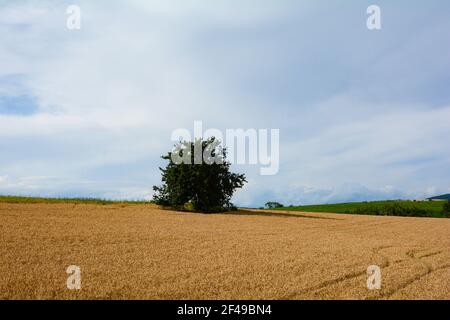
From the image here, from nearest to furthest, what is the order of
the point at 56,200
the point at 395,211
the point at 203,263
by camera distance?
the point at 203,263 < the point at 56,200 < the point at 395,211

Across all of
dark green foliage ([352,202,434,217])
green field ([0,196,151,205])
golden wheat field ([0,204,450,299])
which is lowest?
dark green foliage ([352,202,434,217])

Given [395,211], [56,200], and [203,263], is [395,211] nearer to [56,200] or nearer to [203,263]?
[56,200]

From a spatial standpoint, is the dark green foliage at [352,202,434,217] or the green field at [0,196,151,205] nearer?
the green field at [0,196,151,205]

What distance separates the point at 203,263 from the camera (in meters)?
11.0

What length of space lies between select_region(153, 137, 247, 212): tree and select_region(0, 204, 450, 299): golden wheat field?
12303 millimetres

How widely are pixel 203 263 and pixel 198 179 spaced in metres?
19.5

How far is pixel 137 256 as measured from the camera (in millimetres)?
11531

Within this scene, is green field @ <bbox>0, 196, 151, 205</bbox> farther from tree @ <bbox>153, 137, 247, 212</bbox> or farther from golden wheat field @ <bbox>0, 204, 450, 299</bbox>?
golden wheat field @ <bbox>0, 204, 450, 299</bbox>


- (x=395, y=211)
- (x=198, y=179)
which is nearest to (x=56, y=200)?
(x=198, y=179)

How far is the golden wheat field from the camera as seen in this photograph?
8.41m

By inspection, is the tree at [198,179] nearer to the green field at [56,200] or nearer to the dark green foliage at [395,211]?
the green field at [56,200]

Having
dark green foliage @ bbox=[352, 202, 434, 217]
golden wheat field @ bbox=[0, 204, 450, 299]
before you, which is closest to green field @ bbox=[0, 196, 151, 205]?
golden wheat field @ bbox=[0, 204, 450, 299]
